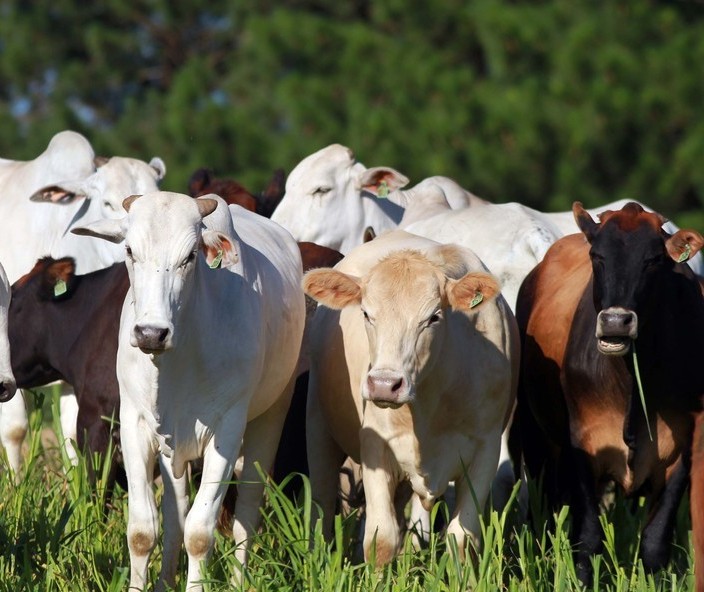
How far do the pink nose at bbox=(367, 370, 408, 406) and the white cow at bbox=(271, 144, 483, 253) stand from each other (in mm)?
4106

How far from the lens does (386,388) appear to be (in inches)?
207

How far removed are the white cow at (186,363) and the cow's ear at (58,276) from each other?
1.57 m

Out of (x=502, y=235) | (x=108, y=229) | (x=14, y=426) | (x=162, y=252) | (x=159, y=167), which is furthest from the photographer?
(x=159, y=167)

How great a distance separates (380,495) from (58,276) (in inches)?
92.2

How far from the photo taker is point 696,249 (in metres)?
5.94

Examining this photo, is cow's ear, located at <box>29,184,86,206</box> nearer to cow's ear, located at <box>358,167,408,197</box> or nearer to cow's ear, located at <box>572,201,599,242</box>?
cow's ear, located at <box>358,167,408,197</box>

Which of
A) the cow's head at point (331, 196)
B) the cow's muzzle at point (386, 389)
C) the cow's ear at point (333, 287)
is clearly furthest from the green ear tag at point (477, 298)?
the cow's head at point (331, 196)

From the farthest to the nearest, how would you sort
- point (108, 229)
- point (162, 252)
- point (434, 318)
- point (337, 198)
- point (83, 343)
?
1. point (337, 198)
2. point (83, 343)
3. point (434, 318)
4. point (108, 229)
5. point (162, 252)

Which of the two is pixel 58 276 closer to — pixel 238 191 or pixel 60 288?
pixel 60 288

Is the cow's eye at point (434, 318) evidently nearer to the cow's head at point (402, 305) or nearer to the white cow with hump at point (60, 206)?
the cow's head at point (402, 305)

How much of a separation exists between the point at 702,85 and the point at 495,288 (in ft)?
35.8

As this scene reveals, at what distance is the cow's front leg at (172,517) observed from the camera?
5.89m

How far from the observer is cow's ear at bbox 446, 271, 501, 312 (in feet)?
18.8

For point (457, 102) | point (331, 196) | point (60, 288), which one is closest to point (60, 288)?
point (60, 288)
